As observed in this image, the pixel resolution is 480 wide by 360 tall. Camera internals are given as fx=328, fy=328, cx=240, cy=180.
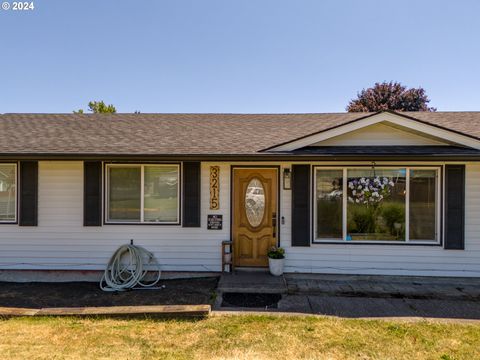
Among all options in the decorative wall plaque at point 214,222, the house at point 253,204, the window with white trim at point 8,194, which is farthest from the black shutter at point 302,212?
the window with white trim at point 8,194

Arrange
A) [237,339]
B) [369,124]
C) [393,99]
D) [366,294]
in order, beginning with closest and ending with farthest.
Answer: [237,339] → [366,294] → [369,124] → [393,99]

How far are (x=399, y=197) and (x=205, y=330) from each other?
15.1ft

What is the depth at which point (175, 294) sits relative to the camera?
5680 mm

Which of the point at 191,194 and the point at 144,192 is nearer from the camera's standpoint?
the point at 191,194

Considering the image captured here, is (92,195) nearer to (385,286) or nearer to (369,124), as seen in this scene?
(369,124)

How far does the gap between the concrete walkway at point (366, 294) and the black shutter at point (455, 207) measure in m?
0.75

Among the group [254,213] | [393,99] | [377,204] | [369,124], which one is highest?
[393,99]

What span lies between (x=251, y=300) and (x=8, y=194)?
5.45 meters

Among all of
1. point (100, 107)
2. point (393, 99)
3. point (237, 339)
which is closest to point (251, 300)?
point (237, 339)

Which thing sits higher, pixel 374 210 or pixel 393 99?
pixel 393 99

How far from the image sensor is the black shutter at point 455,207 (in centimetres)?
638

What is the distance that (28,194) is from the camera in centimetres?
667

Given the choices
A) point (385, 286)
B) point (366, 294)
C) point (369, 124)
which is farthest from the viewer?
point (369, 124)

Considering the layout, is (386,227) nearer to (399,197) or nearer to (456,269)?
(399,197)
